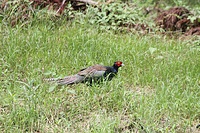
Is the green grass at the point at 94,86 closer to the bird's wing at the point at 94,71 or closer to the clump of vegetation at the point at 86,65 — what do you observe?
the clump of vegetation at the point at 86,65

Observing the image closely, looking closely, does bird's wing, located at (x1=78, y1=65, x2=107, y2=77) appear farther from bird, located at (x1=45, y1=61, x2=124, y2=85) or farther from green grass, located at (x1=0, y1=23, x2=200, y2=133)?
green grass, located at (x1=0, y1=23, x2=200, y2=133)

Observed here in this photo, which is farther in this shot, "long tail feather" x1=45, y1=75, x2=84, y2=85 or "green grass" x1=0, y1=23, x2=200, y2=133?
"long tail feather" x1=45, y1=75, x2=84, y2=85

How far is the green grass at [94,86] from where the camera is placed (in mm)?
4164

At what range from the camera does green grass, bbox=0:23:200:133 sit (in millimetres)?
4164

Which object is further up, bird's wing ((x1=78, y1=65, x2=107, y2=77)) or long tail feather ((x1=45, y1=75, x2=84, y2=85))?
bird's wing ((x1=78, y1=65, x2=107, y2=77))

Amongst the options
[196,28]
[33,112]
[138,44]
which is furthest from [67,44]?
[196,28]

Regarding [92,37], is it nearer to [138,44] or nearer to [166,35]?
[138,44]

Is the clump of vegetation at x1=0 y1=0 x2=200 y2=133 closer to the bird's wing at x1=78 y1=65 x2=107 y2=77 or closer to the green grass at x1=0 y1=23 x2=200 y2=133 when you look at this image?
the green grass at x1=0 y1=23 x2=200 y2=133

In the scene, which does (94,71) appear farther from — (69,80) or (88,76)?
(69,80)

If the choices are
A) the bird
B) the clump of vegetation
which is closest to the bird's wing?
the bird

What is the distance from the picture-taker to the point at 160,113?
442 cm

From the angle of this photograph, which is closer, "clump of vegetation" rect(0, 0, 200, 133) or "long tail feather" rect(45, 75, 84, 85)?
"clump of vegetation" rect(0, 0, 200, 133)

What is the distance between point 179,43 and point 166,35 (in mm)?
607

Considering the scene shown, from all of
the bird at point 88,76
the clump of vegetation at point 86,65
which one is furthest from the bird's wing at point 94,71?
the clump of vegetation at point 86,65
